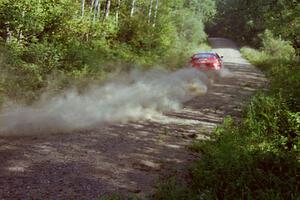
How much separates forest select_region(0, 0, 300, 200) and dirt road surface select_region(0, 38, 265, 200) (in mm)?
643

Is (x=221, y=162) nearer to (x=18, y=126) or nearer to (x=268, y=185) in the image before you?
(x=268, y=185)

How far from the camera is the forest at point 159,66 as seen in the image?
693 cm

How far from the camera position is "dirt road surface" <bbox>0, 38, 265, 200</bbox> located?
6473 mm

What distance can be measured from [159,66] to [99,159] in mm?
15403

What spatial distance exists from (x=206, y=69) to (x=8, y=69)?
11.8m

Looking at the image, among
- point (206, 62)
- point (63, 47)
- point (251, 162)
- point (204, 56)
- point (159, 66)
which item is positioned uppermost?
point (63, 47)

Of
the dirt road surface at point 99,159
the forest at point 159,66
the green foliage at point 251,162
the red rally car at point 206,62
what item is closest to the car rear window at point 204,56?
the red rally car at point 206,62

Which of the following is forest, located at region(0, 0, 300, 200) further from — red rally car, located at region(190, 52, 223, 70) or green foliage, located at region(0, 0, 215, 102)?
red rally car, located at region(190, 52, 223, 70)

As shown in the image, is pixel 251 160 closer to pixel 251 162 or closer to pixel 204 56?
pixel 251 162

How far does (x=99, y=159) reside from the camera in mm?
8008

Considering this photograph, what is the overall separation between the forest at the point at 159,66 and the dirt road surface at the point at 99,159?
64 cm

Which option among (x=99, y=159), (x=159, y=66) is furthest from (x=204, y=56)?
(x=99, y=159)

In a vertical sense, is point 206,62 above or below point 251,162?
A: above

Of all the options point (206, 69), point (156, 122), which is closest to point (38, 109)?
point (156, 122)
